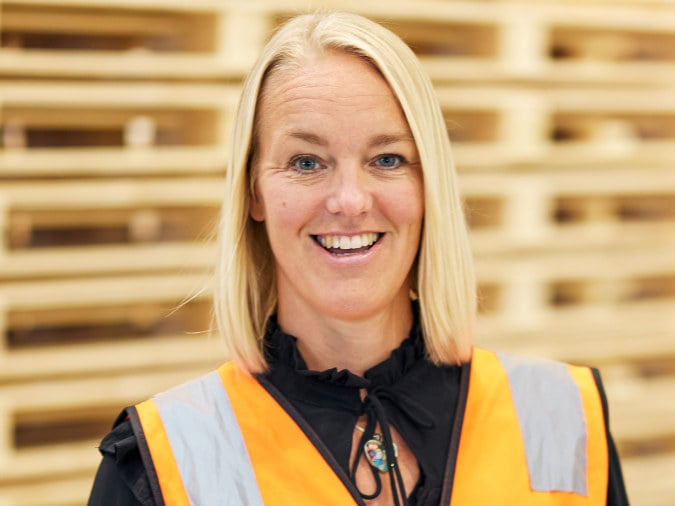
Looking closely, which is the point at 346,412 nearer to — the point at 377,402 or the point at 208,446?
the point at 377,402

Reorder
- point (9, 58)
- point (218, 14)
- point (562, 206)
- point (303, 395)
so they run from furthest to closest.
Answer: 1. point (562, 206)
2. point (218, 14)
3. point (9, 58)
4. point (303, 395)

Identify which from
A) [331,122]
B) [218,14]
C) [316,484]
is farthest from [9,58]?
[316,484]

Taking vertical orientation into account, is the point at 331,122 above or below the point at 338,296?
above

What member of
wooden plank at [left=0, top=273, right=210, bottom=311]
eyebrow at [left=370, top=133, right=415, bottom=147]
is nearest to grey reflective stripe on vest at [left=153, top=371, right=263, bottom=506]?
eyebrow at [left=370, top=133, right=415, bottom=147]

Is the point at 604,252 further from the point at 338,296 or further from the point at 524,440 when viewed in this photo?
the point at 338,296

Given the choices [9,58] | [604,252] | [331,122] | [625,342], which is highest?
[9,58]

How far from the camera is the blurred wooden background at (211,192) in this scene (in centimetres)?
285

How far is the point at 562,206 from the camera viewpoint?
371 cm

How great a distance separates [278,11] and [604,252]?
4.19 ft

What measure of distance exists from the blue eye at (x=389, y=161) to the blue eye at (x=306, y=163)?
102 mm

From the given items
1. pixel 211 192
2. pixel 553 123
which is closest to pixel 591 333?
pixel 553 123

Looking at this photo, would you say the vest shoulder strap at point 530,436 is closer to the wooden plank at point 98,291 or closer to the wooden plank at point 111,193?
the wooden plank at point 98,291

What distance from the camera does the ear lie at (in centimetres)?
196

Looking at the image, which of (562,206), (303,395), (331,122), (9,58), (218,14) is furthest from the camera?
(562,206)
